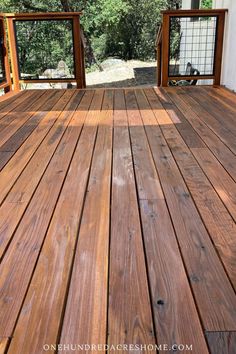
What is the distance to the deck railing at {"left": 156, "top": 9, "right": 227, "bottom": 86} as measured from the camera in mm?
5617

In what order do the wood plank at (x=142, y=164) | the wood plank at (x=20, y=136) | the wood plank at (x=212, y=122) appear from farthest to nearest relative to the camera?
the wood plank at (x=212, y=122) < the wood plank at (x=20, y=136) < the wood plank at (x=142, y=164)

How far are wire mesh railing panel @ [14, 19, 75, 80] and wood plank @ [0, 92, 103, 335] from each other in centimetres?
424

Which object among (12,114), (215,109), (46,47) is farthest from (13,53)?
(215,109)

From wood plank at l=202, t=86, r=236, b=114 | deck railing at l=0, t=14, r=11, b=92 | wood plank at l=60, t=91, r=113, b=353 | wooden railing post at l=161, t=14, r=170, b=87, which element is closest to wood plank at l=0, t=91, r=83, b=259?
wood plank at l=60, t=91, r=113, b=353

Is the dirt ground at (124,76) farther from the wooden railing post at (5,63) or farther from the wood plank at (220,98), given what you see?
the wooden railing post at (5,63)

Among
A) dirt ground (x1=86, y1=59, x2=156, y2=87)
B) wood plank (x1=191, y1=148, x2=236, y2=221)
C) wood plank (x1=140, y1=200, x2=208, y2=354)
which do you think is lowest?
dirt ground (x1=86, y1=59, x2=156, y2=87)

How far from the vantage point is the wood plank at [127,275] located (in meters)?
1.24

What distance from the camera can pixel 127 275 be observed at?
1.50 meters

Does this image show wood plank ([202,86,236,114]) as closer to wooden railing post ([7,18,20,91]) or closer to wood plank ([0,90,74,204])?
wood plank ([0,90,74,204])

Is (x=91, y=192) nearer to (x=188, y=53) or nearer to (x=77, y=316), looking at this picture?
(x=77, y=316)

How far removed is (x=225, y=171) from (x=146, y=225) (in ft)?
2.96

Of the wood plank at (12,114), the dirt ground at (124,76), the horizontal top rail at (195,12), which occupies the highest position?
the horizontal top rail at (195,12)

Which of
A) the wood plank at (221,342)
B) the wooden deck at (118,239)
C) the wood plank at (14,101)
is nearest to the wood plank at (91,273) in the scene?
the wooden deck at (118,239)

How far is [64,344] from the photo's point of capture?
46.9 inches
